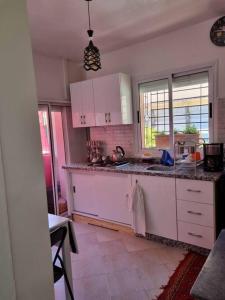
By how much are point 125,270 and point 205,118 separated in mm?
2131

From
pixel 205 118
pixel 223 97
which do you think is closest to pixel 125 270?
pixel 205 118

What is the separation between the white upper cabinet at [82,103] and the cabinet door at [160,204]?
132 centimetres

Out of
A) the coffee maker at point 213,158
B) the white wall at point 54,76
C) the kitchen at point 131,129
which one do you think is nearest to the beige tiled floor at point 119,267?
the kitchen at point 131,129

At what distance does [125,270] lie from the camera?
2369 millimetres

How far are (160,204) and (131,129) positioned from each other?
4.41 ft

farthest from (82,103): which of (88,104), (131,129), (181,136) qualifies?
(181,136)

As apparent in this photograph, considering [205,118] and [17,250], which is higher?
[205,118]

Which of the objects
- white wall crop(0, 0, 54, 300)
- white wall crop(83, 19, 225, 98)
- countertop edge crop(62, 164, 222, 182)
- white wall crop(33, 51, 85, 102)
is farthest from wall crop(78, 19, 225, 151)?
white wall crop(0, 0, 54, 300)

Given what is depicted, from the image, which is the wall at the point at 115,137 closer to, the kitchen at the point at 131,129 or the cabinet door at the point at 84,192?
the kitchen at the point at 131,129

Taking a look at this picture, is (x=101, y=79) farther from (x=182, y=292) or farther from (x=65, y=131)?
(x=182, y=292)

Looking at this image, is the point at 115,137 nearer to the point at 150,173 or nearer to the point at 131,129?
the point at 131,129

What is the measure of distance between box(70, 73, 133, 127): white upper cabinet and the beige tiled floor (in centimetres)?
170

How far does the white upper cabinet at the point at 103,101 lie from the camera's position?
330 cm

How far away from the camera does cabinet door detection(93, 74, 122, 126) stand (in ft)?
10.8
